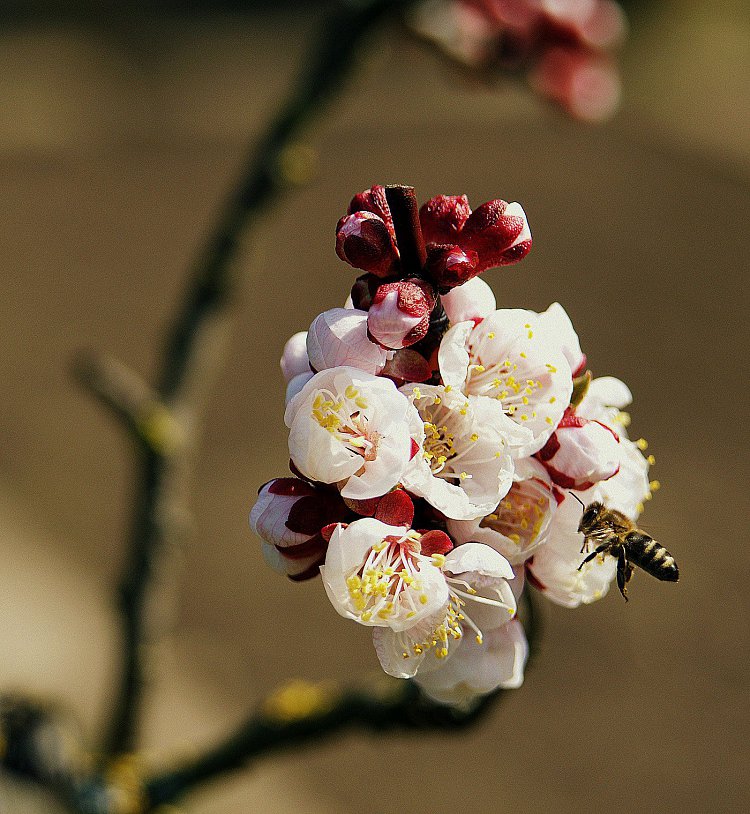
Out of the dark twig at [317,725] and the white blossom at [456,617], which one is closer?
the white blossom at [456,617]

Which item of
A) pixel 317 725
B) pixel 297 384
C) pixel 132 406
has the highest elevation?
pixel 297 384

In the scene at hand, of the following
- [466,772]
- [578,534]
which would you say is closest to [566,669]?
[466,772]

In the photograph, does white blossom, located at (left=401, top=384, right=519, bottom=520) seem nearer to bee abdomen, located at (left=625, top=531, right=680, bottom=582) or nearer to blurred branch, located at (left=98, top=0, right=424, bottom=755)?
bee abdomen, located at (left=625, top=531, right=680, bottom=582)

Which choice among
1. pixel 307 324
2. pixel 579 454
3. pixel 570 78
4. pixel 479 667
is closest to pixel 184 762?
pixel 479 667

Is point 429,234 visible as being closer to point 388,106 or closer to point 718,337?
point 718,337

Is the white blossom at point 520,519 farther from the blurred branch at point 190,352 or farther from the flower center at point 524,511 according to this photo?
the blurred branch at point 190,352

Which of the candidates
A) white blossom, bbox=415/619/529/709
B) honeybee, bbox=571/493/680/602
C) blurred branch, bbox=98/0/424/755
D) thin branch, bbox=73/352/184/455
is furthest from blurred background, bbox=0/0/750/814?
honeybee, bbox=571/493/680/602

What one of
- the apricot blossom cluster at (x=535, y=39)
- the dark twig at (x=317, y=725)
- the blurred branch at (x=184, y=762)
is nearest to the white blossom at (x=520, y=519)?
the dark twig at (x=317, y=725)

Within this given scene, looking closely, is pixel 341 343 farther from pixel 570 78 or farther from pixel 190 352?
pixel 570 78
